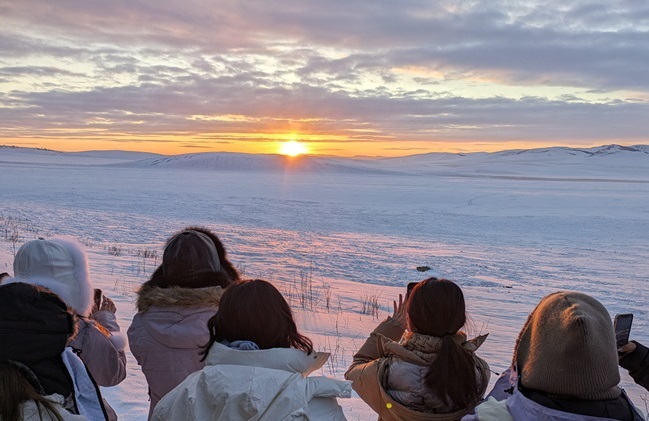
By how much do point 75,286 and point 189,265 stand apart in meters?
0.55

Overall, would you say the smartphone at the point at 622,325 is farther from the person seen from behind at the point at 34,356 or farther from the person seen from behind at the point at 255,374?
the person seen from behind at the point at 34,356

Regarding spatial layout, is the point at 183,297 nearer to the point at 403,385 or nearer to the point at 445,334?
the point at 403,385

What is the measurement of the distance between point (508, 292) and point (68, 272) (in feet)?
28.0

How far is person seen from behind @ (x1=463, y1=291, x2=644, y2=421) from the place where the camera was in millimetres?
1942

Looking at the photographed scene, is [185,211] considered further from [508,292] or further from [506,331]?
[506,331]

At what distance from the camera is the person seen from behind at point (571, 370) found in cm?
194

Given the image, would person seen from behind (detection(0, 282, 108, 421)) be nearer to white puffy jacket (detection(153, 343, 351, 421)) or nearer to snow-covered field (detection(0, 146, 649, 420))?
white puffy jacket (detection(153, 343, 351, 421))

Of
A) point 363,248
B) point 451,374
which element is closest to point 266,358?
point 451,374

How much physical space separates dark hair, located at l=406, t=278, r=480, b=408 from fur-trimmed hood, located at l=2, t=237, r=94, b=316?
142 cm

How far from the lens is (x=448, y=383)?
8.29ft

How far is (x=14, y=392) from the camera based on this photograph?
1963mm

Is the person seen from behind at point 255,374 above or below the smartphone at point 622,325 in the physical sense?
below

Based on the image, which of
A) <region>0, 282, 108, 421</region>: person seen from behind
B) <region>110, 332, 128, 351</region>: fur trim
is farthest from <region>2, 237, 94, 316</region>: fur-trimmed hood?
<region>0, 282, 108, 421</region>: person seen from behind

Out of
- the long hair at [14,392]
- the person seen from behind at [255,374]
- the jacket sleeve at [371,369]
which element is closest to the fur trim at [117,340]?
the person seen from behind at [255,374]
